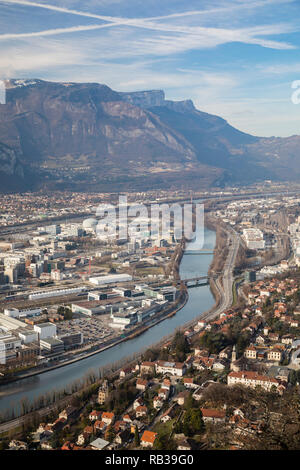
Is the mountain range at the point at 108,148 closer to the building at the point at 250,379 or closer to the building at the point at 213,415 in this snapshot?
the building at the point at 250,379

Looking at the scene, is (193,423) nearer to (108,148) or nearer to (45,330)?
(45,330)

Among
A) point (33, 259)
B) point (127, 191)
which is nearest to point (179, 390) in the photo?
point (33, 259)

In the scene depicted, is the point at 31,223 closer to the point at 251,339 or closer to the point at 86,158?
the point at 251,339

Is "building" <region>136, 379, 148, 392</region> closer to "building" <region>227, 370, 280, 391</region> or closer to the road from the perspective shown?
"building" <region>227, 370, 280, 391</region>

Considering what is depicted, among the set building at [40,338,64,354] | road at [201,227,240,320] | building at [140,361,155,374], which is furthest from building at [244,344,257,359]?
building at [40,338,64,354]

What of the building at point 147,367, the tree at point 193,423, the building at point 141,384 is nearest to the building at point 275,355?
the building at point 147,367

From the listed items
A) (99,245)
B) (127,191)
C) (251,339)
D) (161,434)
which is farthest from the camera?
(127,191)
